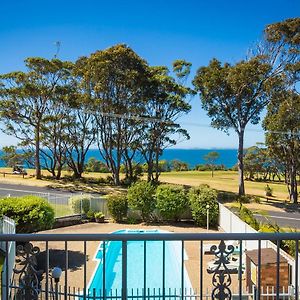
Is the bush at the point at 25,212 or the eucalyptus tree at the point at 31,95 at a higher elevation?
the eucalyptus tree at the point at 31,95

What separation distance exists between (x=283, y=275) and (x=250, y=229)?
3955 millimetres

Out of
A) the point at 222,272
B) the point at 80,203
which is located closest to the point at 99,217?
the point at 80,203

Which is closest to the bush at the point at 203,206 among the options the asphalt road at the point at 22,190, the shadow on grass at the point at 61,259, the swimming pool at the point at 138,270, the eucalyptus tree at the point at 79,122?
the swimming pool at the point at 138,270

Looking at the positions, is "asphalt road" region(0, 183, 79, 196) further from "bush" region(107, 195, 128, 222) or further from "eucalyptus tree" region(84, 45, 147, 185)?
"bush" region(107, 195, 128, 222)

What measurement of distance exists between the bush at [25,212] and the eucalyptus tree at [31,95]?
18352 mm

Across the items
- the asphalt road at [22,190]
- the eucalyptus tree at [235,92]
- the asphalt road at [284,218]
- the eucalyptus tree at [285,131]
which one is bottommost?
the asphalt road at [284,218]

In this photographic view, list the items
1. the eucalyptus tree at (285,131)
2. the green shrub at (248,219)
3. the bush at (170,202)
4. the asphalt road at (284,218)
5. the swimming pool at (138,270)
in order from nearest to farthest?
the swimming pool at (138,270)
the green shrub at (248,219)
the asphalt road at (284,218)
the bush at (170,202)
the eucalyptus tree at (285,131)

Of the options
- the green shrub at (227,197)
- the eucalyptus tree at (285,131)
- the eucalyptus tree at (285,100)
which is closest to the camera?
the eucalyptus tree at (285,131)

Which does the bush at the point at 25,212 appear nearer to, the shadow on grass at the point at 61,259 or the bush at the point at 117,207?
the shadow on grass at the point at 61,259

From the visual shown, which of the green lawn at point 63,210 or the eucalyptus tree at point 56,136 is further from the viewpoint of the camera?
the eucalyptus tree at point 56,136

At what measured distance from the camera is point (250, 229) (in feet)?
39.6

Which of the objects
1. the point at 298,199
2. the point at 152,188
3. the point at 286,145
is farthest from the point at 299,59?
the point at 152,188

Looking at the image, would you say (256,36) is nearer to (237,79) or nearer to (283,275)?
(237,79)

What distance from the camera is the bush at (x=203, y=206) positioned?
1744 cm
